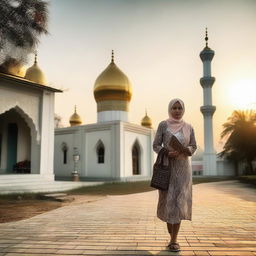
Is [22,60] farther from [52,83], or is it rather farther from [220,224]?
[220,224]

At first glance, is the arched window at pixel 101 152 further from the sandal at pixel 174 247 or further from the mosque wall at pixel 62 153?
the sandal at pixel 174 247

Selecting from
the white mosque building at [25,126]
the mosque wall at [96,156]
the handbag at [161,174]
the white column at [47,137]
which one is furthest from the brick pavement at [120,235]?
the mosque wall at [96,156]

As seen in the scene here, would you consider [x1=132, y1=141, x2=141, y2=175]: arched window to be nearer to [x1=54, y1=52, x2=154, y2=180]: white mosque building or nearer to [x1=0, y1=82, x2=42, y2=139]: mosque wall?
[x1=54, y1=52, x2=154, y2=180]: white mosque building

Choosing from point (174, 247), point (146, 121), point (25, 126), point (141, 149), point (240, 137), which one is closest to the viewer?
point (174, 247)

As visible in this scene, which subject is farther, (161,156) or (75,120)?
(75,120)

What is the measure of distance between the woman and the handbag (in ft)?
0.21

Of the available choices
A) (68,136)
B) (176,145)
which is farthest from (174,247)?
(68,136)

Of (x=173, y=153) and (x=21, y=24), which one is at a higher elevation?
(x=21, y=24)

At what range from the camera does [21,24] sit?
11938 mm

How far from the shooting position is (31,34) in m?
12.3

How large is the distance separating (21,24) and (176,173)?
1024 centimetres

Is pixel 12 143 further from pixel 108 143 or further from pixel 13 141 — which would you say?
pixel 108 143

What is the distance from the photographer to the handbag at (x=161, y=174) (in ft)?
12.8

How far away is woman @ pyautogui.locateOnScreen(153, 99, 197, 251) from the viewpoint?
12.5 feet
